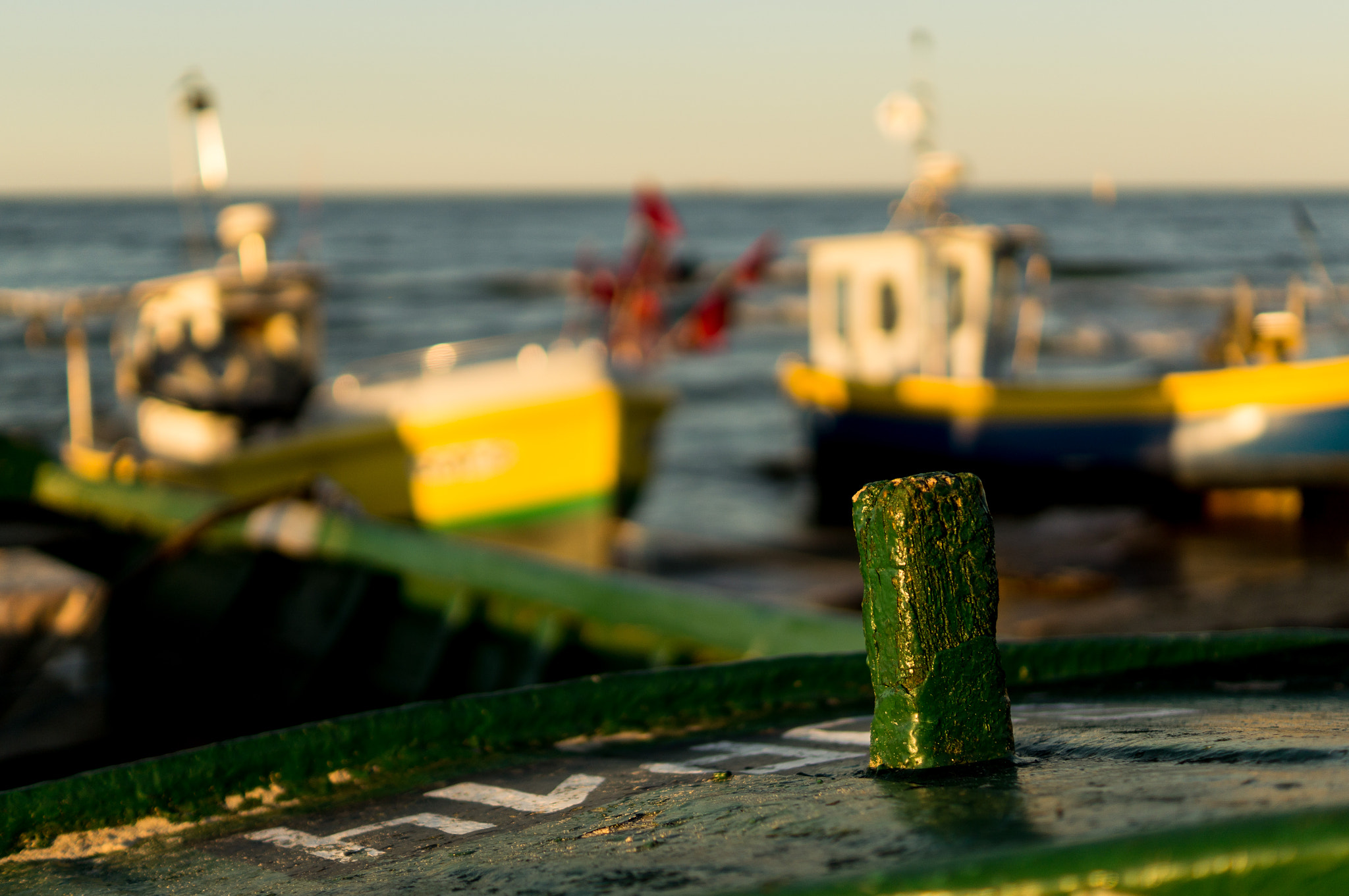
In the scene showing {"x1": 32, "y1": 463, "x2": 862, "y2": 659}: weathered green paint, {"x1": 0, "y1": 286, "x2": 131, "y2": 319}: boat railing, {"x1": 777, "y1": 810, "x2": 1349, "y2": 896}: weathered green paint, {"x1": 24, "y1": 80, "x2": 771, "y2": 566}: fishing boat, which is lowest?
{"x1": 32, "y1": 463, "x2": 862, "y2": 659}: weathered green paint

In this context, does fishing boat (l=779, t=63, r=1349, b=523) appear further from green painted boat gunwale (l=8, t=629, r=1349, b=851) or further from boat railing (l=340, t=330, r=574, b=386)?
green painted boat gunwale (l=8, t=629, r=1349, b=851)

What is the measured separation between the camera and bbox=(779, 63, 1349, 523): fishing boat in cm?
1230

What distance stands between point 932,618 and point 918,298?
1275 cm

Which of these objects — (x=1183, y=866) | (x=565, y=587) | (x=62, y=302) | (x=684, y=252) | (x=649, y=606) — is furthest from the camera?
(x=684, y=252)

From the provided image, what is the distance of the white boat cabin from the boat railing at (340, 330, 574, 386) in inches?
186

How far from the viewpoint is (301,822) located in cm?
189

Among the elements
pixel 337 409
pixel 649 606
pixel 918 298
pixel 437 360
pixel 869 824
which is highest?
pixel 918 298

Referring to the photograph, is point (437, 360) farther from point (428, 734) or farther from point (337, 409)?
point (428, 734)

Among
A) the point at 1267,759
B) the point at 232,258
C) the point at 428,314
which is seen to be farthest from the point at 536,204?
the point at 1267,759

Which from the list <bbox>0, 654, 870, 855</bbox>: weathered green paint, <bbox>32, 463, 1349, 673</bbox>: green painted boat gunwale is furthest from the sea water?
<bbox>0, 654, 870, 855</bbox>: weathered green paint

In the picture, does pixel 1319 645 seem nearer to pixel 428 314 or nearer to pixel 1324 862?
pixel 1324 862

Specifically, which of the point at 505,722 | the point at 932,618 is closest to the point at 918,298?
the point at 505,722

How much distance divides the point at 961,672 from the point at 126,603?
4502 millimetres

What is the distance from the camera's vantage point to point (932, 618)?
1342 mm
